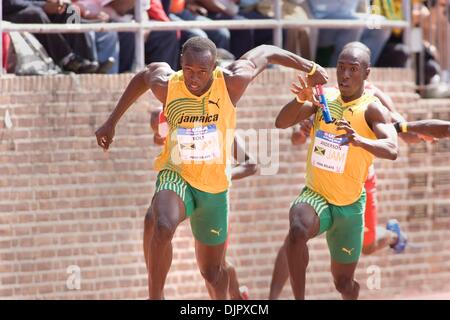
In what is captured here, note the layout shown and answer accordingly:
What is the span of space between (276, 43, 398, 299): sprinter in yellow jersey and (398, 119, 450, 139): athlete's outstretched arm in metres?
0.53

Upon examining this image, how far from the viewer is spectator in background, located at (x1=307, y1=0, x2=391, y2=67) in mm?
13383

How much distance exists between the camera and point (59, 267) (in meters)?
12.0

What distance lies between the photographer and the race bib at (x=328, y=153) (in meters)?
10.3

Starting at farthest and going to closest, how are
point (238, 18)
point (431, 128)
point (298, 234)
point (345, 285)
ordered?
point (238, 18)
point (431, 128)
point (345, 285)
point (298, 234)

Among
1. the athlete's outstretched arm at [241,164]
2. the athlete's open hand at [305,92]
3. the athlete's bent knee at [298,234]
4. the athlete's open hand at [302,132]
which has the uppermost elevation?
the athlete's open hand at [305,92]

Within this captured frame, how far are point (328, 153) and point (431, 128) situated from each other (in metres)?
1.03

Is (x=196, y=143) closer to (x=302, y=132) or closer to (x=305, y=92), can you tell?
(x=305, y=92)

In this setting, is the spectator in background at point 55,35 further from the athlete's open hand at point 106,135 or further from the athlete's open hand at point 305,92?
the athlete's open hand at point 305,92

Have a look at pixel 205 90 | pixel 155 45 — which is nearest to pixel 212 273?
pixel 205 90

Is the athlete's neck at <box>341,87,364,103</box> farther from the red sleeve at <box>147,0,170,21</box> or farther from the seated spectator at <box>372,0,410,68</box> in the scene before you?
the seated spectator at <box>372,0,410,68</box>

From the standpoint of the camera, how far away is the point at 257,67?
408 inches

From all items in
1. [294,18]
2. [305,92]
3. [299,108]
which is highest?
[294,18]

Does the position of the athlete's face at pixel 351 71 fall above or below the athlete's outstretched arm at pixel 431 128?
above

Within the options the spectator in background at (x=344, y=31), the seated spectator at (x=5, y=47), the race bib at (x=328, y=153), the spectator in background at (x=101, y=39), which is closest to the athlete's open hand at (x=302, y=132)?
the race bib at (x=328, y=153)
